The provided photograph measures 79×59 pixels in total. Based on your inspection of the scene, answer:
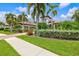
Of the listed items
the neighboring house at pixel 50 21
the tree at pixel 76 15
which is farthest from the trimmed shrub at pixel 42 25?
the tree at pixel 76 15

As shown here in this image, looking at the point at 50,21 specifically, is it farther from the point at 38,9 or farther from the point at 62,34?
the point at 38,9

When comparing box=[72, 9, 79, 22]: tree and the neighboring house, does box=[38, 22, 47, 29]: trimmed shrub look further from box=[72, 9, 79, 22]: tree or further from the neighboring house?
box=[72, 9, 79, 22]: tree

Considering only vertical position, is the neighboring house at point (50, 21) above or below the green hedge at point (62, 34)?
above

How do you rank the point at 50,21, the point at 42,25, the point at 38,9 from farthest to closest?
the point at 38,9
the point at 42,25
the point at 50,21

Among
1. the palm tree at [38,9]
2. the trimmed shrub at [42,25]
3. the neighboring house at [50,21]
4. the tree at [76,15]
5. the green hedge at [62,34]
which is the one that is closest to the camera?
the green hedge at [62,34]

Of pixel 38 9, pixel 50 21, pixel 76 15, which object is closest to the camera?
pixel 76 15

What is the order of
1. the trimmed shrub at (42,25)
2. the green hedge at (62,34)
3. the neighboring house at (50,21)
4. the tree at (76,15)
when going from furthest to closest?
the trimmed shrub at (42,25) < the neighboring house at (50,21) < the tree at (76,15) < the green hedge at (62,34)

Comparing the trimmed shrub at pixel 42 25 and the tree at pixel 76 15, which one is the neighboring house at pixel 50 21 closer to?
the trimmed shrub at pixel 42 25

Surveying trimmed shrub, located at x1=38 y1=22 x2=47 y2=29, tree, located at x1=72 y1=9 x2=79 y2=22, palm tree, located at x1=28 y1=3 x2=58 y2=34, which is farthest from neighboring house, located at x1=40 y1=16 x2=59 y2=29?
tree, located at x1=72 y1=9 x2=79 y2=22

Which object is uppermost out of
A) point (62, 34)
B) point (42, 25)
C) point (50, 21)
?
point (50, 21)

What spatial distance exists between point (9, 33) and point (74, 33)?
437 centimetres

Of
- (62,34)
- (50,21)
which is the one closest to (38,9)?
(50,21)

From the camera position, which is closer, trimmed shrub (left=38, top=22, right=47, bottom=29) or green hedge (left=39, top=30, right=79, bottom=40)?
green hedge (left=39, top=30, right=79, bottom=40)

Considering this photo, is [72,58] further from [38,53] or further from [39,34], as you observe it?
[39,34]
